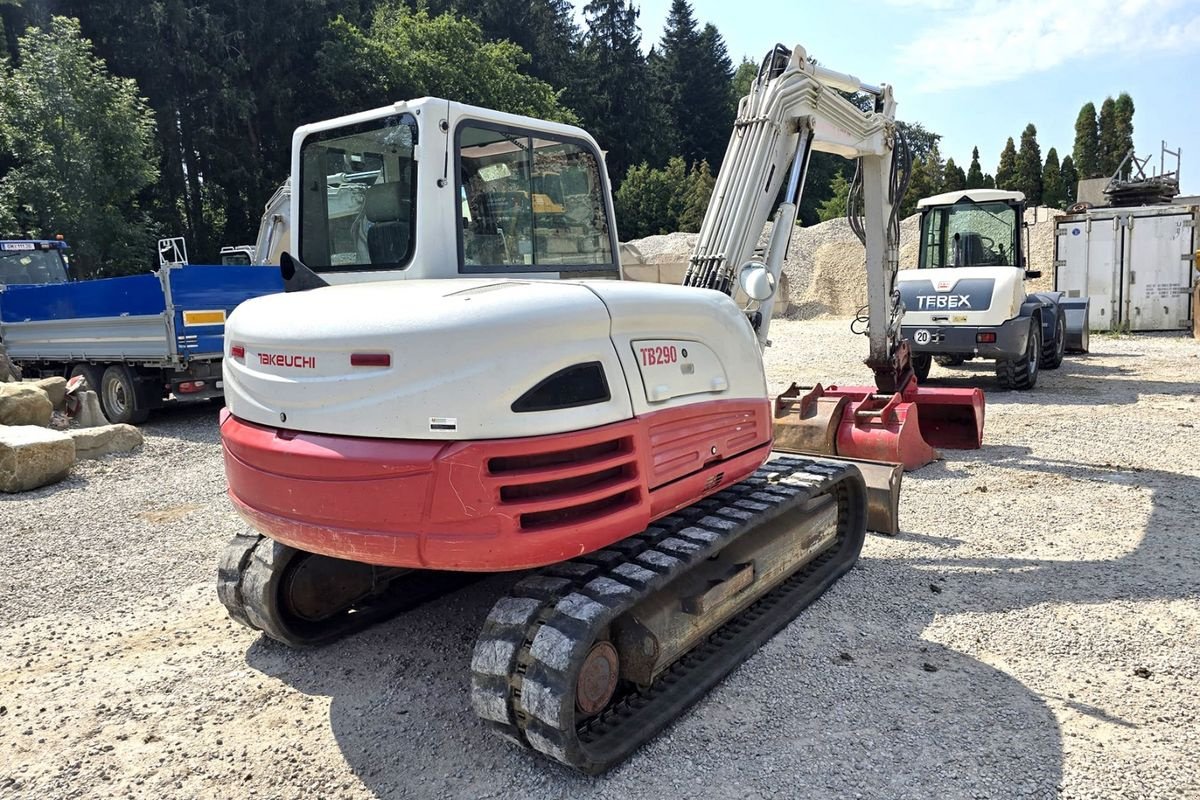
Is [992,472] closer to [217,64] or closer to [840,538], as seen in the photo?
[840,538]

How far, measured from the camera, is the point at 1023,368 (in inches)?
435

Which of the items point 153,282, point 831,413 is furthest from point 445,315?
point 153,282

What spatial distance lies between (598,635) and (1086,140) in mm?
42226

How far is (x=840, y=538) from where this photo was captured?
5062mm

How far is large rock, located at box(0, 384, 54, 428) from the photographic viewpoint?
906 cm

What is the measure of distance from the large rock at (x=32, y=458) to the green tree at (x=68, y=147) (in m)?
15.4

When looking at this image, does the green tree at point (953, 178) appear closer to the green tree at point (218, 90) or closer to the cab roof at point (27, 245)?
the green tree at point (218, 90)

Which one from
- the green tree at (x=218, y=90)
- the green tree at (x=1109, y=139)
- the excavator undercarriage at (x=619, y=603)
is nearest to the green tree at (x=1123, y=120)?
the green tree at (x=1109, y=139)

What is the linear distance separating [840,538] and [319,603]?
3017 millimetres

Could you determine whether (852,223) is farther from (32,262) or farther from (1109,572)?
(32,262)

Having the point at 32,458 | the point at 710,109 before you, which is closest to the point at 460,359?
the point at 32,458

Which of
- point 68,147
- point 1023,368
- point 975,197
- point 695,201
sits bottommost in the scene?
point 1023,368

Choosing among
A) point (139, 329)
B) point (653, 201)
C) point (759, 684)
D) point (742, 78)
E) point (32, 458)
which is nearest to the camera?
point (759, 684)

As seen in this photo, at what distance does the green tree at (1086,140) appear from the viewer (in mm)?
36638
